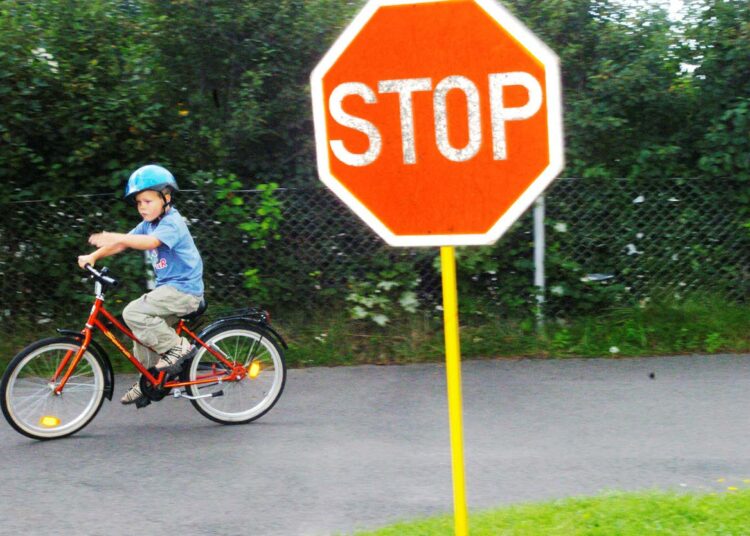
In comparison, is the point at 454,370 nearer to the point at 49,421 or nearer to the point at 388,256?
the point at 49,421

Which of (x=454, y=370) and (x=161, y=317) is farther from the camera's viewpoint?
(x=161, y=317)

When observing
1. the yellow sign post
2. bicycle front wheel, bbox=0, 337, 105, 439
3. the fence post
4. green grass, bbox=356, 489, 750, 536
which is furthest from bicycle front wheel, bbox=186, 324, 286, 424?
the yellow sign post

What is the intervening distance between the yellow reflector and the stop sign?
3836 mm

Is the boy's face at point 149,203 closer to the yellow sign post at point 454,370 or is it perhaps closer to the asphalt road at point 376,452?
the asphalt road at point 376,452

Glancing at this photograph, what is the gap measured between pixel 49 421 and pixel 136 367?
2.15 feet

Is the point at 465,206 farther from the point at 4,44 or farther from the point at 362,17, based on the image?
the point at 4,44

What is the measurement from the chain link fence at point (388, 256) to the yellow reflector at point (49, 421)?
7.26 ft

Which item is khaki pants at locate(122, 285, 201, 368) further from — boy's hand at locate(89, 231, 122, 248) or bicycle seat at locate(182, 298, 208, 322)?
boy's hand at locate(89, 231, 122, 248)

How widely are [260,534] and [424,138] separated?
2.39 metres

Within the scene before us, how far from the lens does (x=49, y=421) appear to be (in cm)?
633

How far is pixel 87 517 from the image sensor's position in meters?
4.98

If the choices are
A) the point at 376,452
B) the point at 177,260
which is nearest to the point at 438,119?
the point at 376,452

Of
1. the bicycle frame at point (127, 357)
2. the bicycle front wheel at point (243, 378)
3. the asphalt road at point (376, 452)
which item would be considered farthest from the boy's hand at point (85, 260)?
the asphalt road at point (376, 452)

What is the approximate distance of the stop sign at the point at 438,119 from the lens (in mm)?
3076
